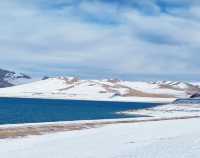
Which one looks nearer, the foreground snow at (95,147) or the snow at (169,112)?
the foreground snow at (95,147)

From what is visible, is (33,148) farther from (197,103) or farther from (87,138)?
(197,103)

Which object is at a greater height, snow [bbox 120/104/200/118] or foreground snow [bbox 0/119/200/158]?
foreground snow [bbox 0/119/200/158]

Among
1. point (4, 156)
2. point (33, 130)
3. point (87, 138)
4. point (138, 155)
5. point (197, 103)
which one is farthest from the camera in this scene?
point (197, 103)

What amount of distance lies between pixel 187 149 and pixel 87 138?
12.5 meters

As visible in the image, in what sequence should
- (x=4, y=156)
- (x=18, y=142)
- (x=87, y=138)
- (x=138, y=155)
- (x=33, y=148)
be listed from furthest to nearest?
(x=87, y=138) < (x=18, y=142) < (x=33, y=148) < (x=4, y=156) < (x=138, y=155)

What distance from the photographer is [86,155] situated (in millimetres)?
27172

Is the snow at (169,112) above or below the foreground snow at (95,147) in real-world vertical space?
below

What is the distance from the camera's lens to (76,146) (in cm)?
3219

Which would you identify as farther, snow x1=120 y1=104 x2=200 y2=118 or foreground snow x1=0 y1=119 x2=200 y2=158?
snow x1=120 y1=104 x2=200 y2=118

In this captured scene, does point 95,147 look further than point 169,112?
No

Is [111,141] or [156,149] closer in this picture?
[156,149]

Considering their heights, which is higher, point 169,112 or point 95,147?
point 95,147

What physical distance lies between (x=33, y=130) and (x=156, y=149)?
18.8 meters

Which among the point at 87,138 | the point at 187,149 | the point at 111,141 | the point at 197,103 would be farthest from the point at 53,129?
the point at 197,103
